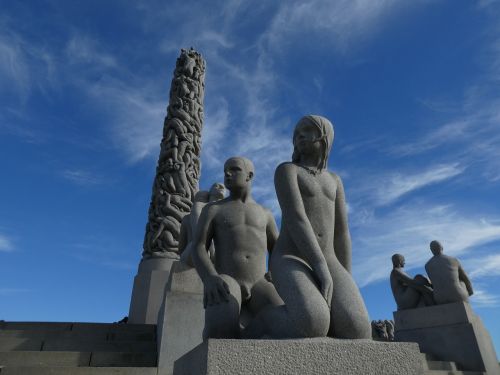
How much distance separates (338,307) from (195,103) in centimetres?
1226

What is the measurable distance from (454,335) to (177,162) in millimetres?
9079

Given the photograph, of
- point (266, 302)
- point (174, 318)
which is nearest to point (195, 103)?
point (174, 318)

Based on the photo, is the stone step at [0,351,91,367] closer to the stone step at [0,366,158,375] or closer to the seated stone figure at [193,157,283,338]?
the stone step at [0,366,158,375]

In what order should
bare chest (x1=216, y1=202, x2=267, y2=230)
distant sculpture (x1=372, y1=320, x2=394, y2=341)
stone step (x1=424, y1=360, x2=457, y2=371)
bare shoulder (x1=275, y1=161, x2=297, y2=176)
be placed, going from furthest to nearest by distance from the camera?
distant sculpture (x1=372, y1=320, x2=394, y2=341) < stone step (x1=424, y1=360, x2=457, y2=371) < bare chest (x1=216, y1=202, x2=267, y2=230) < bare shoulder (x1=275, y1=161, x2=297, y2=176)

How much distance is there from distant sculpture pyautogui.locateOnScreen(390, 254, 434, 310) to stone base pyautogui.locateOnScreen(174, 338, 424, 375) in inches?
280

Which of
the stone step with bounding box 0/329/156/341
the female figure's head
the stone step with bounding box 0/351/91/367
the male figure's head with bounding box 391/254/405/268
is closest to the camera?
the female figure's head

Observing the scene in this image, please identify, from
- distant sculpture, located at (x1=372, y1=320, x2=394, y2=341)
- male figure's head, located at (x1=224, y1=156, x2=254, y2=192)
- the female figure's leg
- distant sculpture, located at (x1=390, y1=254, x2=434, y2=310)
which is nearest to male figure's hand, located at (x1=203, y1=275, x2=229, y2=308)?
the female figure's leg

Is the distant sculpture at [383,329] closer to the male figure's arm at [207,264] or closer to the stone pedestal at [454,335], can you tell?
the stone pedestal at [454,335]

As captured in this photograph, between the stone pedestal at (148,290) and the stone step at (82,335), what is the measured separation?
3125 millimetres

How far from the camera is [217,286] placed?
307 cm

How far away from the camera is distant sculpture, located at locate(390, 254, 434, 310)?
355 inches

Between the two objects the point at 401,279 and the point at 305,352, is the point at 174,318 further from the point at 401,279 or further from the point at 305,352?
the point at 401,279

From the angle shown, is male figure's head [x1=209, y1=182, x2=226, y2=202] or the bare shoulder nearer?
the bare shoulder

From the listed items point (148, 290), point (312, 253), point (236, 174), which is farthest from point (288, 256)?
point (148, 290)
